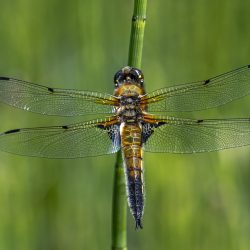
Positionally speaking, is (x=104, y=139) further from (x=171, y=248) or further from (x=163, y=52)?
(x=163, y=52)

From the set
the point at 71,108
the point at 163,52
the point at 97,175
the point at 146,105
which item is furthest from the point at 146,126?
the point at 163,52

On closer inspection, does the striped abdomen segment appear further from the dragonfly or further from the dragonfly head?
the dragonfly head

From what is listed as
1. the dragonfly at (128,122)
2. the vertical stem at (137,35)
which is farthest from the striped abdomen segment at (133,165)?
the vertical stem at (137,35)

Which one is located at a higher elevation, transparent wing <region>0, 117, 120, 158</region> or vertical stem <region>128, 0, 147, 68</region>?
vertical stem <region>128, 0, 147, 68</region>

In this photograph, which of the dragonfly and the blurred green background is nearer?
the dragonfly

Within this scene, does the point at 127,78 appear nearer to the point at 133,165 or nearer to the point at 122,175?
the point at 133,165

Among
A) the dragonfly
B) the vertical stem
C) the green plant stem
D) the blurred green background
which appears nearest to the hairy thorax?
the dragonfly

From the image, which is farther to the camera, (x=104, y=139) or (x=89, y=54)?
(x=89, y=54)

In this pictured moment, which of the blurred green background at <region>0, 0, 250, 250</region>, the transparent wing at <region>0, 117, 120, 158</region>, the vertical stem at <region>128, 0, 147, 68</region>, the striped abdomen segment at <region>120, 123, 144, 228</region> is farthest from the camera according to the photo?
the blurred green background at <region>0, 0, 250, 250</region>
